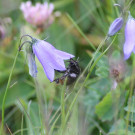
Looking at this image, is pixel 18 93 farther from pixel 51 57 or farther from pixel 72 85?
pixel 51 57

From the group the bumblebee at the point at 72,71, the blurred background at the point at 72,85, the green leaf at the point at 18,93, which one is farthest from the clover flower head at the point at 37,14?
the bumblebee at the point at 72,71

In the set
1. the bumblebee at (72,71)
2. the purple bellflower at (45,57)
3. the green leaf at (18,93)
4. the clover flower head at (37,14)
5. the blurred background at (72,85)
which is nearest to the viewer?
the purple bellflower at (45,57)

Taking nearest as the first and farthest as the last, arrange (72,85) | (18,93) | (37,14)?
(72,85), (18,93), (37,14)

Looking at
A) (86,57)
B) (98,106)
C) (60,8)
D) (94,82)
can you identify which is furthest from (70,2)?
(98,106)

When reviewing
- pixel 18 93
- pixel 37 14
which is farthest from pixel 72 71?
pixel 37 14

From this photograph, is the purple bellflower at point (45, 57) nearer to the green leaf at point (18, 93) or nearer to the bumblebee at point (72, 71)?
the bumblebee at point (72, 71)

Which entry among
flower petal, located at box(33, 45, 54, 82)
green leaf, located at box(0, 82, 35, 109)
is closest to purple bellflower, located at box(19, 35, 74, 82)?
flower petal, located at box(33, 45, 54, 82)

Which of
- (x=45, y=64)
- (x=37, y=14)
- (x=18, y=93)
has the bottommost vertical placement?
(x=18, y=93)
